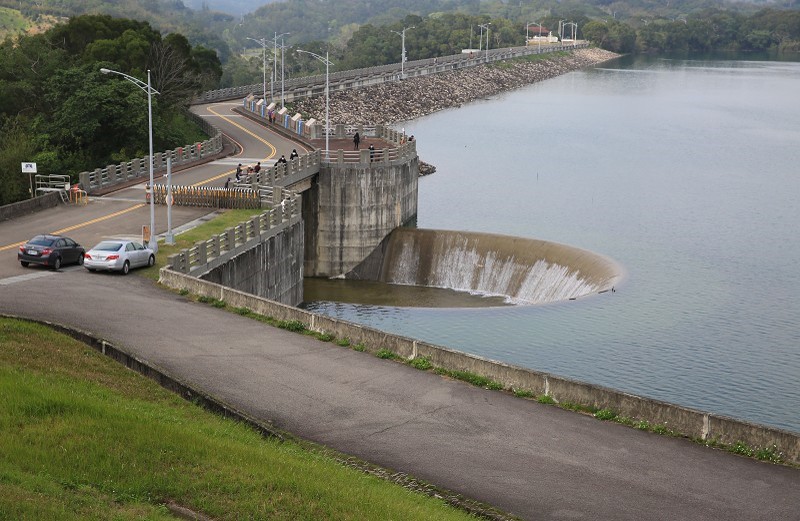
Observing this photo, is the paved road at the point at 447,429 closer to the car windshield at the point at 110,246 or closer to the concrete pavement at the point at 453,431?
the concrete pavement at the point at 453,431

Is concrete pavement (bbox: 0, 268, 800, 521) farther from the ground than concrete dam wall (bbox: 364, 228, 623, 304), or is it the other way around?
concrete pavement (bbox: 0, 268, 800, 521)

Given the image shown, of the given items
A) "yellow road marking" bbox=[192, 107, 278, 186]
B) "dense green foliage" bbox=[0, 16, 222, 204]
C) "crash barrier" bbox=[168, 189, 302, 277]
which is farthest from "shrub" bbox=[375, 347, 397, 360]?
"dense green foliage" bbox=[0, 16, 222, 204]

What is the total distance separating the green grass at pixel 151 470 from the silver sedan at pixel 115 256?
17.2 metres

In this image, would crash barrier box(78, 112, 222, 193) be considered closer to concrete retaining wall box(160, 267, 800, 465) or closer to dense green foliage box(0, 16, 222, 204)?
dense green foliage box(0, 16, 222, 204)

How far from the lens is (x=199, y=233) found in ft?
160

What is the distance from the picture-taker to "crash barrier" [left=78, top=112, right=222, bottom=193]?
Answer: 58.6 meters

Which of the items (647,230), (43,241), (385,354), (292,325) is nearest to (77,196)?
(43,241)

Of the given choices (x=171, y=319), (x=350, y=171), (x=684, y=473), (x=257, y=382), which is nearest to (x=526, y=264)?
(x=350, y=171)

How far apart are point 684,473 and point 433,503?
17.8 ft

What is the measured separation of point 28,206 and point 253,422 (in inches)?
1299

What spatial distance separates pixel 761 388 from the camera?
4225 cm

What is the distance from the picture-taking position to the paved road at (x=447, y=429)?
67.6 feet

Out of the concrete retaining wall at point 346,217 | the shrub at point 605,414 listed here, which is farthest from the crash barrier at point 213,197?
the shrub at point 605,414

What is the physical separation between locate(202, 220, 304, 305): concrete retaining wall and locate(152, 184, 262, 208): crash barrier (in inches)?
110
